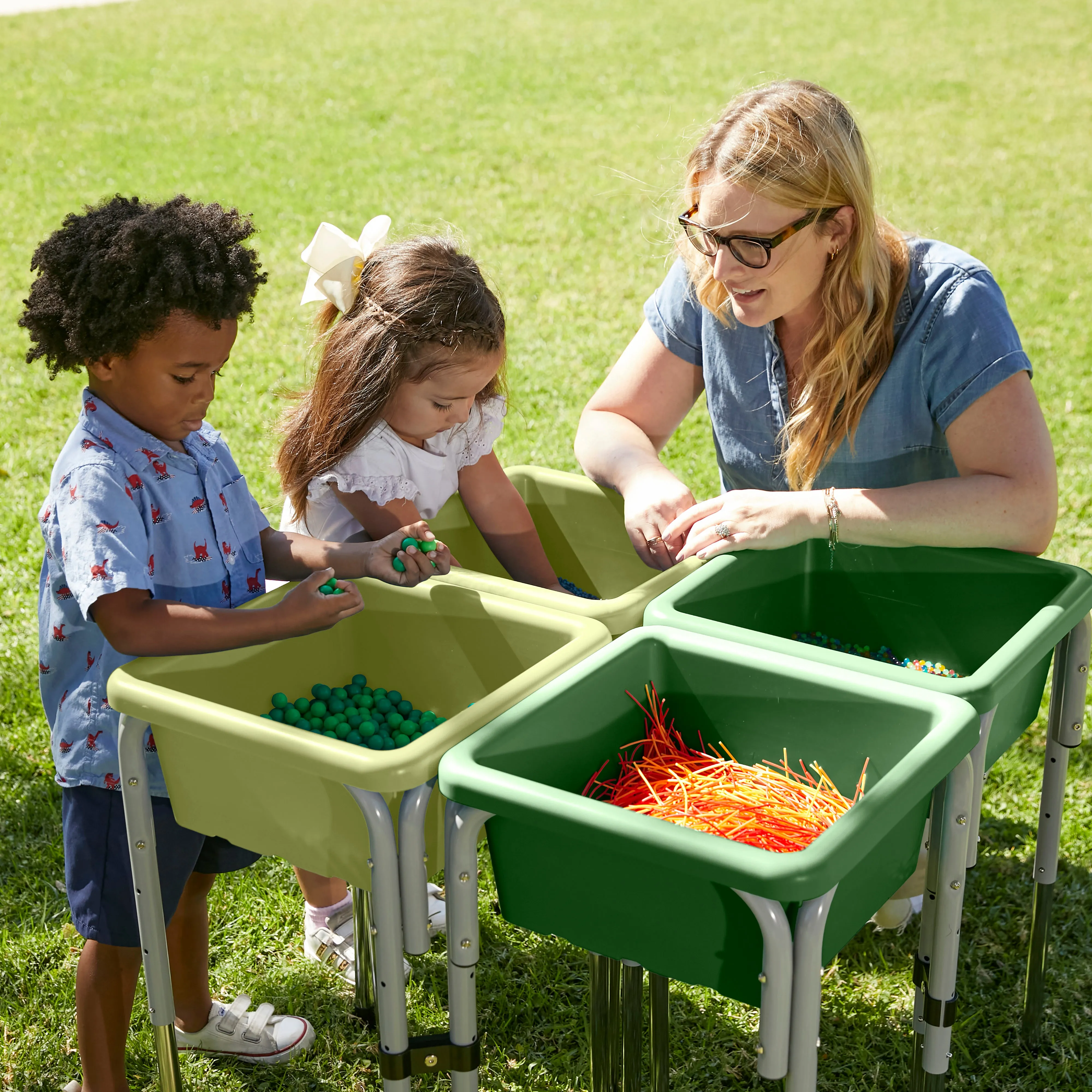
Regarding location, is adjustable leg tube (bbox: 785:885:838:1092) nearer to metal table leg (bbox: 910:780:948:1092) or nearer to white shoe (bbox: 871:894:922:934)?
metal table leg (bbox: 910:780:948:1092)

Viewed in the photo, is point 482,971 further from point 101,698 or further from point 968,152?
point 968,152

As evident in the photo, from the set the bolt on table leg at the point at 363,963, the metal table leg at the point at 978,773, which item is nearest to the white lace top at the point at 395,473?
the bolt on table leg at the point at 363,963

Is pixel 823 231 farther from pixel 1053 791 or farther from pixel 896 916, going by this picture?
pixel 896 916

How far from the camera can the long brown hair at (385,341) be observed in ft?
6.91

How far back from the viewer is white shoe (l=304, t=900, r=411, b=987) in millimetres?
2402

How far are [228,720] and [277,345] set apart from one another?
166 inches

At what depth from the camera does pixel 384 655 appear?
2070mm

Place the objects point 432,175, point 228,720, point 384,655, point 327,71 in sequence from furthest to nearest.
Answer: point 327,71
point 432,175
point 384,655
point 228,720

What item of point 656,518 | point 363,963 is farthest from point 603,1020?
point 656,518

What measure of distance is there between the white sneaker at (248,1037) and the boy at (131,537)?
21 cm

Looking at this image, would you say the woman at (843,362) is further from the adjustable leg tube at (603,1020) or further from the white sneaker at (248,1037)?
the white sneaker at (248,1037)

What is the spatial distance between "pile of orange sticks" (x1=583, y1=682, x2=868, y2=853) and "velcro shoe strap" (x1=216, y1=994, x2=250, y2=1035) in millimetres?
910

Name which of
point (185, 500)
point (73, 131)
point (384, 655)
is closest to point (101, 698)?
point (185, 500)

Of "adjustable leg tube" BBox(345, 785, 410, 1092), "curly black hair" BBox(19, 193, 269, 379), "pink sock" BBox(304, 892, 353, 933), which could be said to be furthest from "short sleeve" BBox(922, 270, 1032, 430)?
"pink sock" BBox(304, 892, 353, 933)
